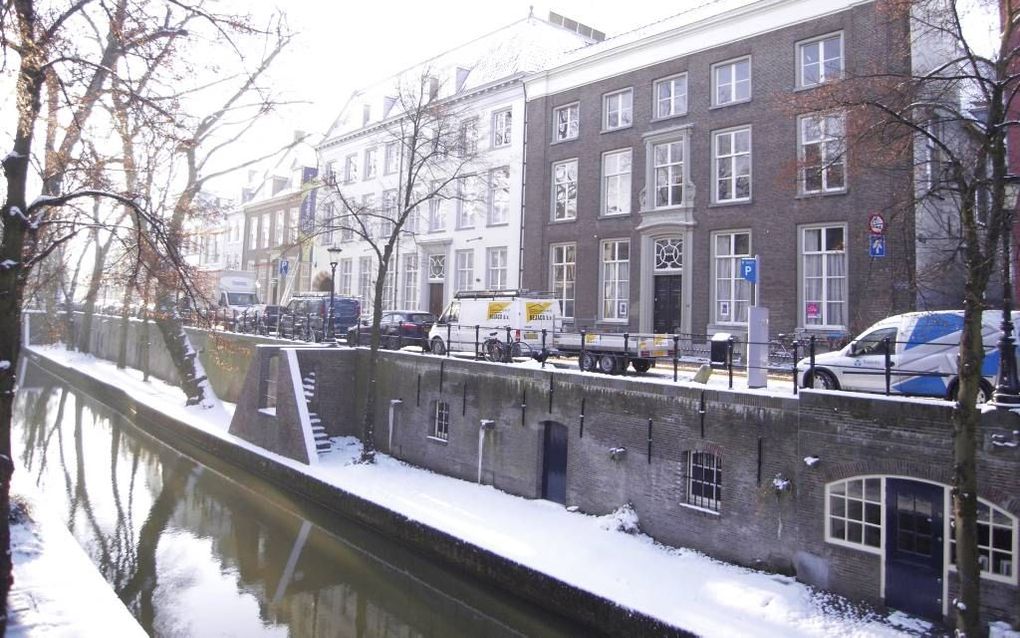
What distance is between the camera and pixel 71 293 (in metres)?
42.8

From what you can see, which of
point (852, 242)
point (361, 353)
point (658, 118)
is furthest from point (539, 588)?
point (658, 118)

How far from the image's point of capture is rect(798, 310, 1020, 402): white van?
1091 centimetres

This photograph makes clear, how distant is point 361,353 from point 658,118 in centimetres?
1289

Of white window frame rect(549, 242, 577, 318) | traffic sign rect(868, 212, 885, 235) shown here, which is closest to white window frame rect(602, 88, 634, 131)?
white window frame rect(549, 242, 577, 318)

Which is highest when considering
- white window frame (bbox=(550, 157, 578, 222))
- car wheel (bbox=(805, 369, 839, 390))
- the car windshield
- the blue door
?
white window frame (bbox=(550, 157, 578, 222))

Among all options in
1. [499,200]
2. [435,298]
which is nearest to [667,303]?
[499,200]

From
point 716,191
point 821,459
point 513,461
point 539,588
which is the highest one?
point 716,191

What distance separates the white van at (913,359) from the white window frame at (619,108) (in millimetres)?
14555

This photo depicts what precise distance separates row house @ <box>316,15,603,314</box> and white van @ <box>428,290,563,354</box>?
6041mm

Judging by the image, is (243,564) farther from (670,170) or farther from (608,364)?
(670,170)

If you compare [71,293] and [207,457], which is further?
[71,293]

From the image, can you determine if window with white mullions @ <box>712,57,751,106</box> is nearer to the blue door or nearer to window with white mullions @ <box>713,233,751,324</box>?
window with white mullions @ <box>713,233,751,324</box>

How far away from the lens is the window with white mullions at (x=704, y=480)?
1157cm

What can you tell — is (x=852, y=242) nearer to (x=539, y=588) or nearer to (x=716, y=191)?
(x=716, y=191)
